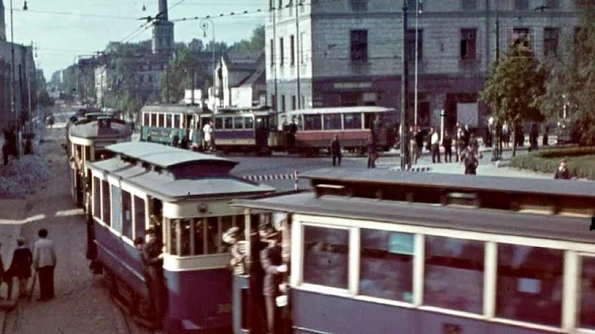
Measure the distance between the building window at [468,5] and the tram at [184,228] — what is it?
43742 mm

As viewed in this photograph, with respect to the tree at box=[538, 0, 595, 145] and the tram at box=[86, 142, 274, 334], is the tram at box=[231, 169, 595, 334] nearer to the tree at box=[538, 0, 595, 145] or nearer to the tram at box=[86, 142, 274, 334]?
the tram at box=[86, 142, 274, 334]

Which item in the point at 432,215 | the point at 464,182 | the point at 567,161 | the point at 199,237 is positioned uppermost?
the point at 464,182

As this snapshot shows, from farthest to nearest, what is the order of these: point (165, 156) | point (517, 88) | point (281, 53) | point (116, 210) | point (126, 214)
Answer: point (281, 53), point (517, 88), point (116, 210), point (126, 214), point (165, 156)

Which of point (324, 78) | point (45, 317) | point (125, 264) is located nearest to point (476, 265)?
point (125, 264)

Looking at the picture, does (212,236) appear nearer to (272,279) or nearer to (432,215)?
(272,279)

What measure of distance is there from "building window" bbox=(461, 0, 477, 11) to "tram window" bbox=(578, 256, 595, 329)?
Result: 166 feet

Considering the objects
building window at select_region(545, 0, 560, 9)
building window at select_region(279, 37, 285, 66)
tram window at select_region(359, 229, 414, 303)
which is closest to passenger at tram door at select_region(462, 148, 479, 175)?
tram window at select_region(359, 229, 414, 303)

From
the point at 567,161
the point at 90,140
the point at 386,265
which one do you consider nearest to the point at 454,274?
the point at 386,265

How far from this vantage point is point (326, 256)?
1085 cm

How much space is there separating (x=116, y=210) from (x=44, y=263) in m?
1.79

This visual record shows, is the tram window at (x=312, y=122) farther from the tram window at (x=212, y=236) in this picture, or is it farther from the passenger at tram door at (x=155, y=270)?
the tram window at (x=212, y=236)

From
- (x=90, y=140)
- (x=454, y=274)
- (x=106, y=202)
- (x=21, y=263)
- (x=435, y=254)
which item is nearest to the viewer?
(x=454, y=274)

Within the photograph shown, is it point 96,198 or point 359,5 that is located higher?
point 359,5

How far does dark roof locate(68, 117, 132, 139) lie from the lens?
29.3 metres
